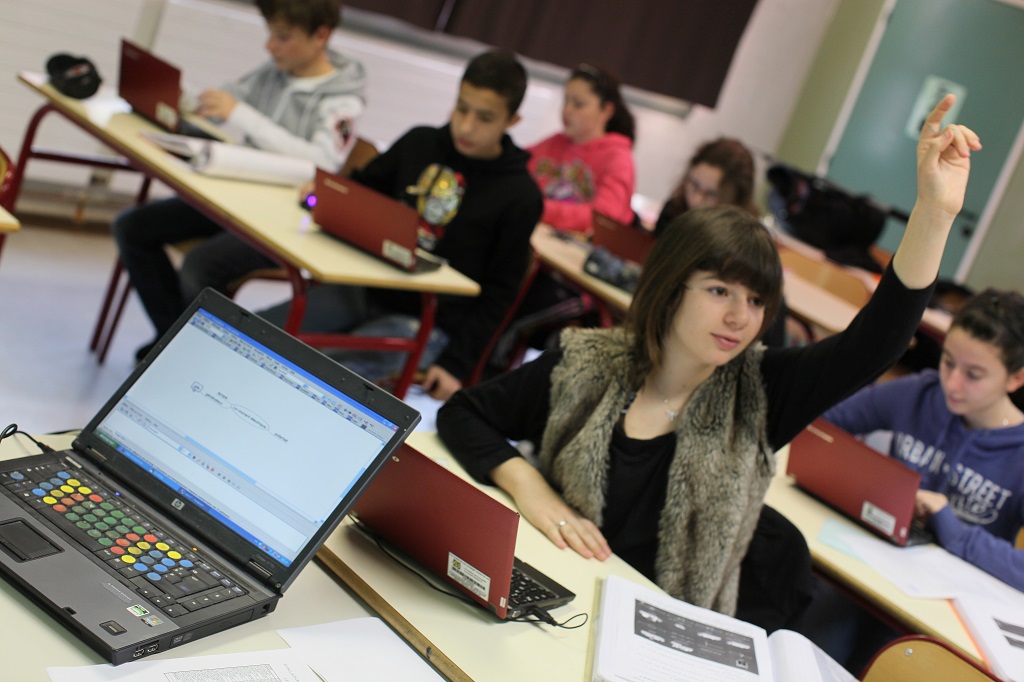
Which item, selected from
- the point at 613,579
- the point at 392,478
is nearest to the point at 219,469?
the point at 392,478

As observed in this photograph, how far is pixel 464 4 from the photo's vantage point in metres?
5.13

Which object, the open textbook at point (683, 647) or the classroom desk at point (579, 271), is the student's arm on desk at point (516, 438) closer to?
the open textbook at point (683, 647)

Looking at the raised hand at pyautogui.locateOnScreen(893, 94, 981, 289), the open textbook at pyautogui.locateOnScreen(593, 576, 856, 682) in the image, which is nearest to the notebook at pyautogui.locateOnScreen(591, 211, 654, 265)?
the raised hand at pyautogui.locateOnScreen(893, 94, 981, 289)

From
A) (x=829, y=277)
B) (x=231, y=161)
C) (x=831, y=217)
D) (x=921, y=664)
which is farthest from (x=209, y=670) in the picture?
(x=831, y=217)

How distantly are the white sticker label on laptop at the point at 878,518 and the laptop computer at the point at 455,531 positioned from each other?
3.11 feet

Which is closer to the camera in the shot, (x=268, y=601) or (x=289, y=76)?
(x=268, y=601)

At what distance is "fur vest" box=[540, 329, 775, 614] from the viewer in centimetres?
166

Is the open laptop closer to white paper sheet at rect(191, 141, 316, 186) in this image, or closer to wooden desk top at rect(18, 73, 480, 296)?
wooden desk top at rect(18, 73, 480, 296)

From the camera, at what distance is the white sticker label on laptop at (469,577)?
1227 millimetres

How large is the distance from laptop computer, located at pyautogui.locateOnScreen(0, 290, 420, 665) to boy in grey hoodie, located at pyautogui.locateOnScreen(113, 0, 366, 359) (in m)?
1.79

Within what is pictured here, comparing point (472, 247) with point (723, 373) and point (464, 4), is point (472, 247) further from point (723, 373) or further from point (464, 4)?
point (464, 4)

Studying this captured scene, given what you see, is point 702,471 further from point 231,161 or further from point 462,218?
point 231,161

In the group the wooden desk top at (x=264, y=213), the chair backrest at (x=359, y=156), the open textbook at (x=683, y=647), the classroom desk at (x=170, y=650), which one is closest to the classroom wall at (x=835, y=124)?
the chair backrest at (x=359, y=156)

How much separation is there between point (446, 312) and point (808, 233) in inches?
120
